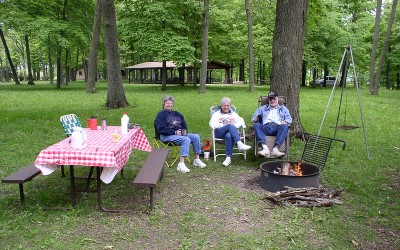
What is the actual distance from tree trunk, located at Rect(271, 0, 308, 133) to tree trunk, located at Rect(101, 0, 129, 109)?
5.98 m

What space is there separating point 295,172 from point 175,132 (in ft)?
6.56

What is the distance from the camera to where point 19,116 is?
33.9ft

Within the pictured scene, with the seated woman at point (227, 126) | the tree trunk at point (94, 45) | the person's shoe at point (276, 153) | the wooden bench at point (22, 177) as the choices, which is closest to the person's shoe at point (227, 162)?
the seated woman at point (227, 126)

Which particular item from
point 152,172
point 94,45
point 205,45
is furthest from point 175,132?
point 205,45

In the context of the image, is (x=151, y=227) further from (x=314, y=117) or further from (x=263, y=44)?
(x=263, y=44)

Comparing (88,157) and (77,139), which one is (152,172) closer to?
(88,157)

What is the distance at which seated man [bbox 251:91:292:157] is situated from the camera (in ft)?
18.7

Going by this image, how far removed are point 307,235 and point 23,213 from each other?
10.0 ft

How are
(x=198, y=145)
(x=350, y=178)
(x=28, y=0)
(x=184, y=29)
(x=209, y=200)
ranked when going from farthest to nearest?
(x=184, y=29), (x=28, y=0), (x=198, y=145), (x=350, y=178), (x=209, y=200)

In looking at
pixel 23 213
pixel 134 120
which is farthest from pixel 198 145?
pixel 134 120

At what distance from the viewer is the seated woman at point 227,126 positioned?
6.06 meters

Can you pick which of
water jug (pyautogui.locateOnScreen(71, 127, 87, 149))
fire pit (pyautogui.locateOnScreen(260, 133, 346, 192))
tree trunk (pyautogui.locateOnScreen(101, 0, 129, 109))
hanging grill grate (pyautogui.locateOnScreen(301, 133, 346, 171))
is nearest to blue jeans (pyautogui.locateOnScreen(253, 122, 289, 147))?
hanging grill grate (pyautogui.locateOnScreen(301, 133, 346, 171))

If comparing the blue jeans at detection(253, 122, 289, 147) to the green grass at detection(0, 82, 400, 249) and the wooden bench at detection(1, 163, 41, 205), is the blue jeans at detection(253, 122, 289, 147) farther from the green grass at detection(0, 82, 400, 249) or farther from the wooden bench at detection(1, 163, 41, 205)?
the wooden bench at detection(1, 163, 41, 205)

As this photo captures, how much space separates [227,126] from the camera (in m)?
Result: 6.11
